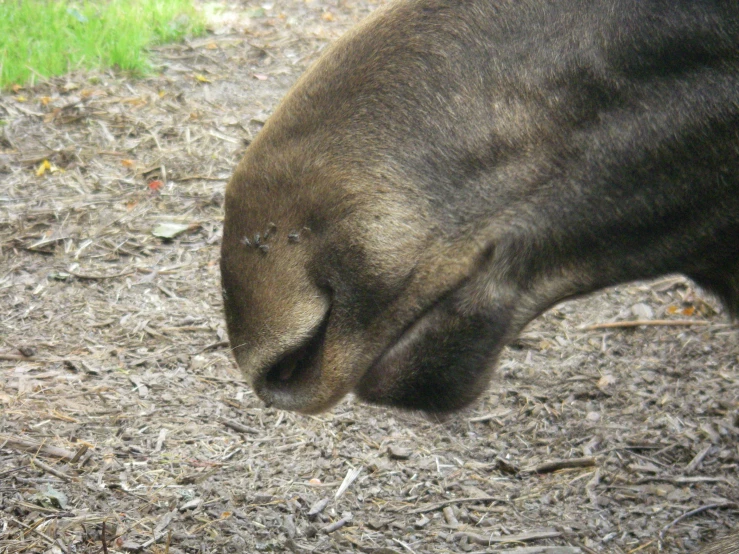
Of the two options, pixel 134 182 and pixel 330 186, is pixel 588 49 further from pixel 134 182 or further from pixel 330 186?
pixel 134 182

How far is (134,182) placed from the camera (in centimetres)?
591

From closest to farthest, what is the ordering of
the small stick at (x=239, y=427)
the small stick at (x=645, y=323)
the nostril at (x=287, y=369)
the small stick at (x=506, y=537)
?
the nostril at (x=287, y=369) → the small stick at (x=506, y=537) → the small stick at (x=239, y=427) → the small stick at (x=645, y=323)

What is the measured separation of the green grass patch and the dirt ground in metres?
1.41

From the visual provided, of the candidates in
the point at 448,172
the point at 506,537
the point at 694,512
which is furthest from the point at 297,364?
the point at 694,512

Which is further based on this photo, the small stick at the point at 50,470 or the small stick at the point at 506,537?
the small stick at the point at 50,470

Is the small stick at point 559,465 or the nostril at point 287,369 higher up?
the nostril at point 287,369

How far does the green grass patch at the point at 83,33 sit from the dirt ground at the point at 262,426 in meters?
1.41

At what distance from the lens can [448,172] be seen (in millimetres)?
2354

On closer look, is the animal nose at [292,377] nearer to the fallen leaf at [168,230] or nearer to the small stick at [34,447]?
the small stick at [34,447]

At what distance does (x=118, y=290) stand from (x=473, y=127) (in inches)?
120

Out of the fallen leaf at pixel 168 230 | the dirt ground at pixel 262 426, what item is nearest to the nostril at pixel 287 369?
the dirt ground at pixel 262 426

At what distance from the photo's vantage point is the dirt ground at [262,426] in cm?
336

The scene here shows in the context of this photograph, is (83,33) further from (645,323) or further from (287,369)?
(287,369)

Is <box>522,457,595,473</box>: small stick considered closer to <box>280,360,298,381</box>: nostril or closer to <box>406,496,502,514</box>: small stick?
<box>406,496,502,514</box>: small stick
